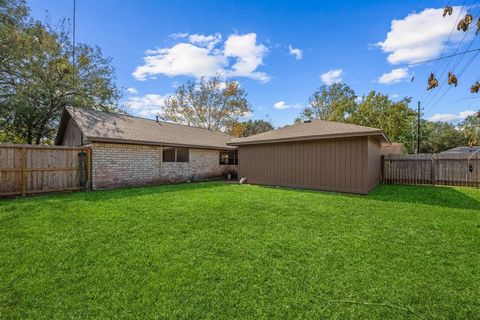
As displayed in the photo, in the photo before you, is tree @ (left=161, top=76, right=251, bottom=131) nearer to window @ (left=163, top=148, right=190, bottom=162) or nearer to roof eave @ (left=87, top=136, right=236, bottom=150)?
roof eave @ (left=87, top=136, right=236, bottom=150)

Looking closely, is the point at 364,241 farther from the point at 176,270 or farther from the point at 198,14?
the point at 198,14

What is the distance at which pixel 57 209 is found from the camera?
18.7 feet

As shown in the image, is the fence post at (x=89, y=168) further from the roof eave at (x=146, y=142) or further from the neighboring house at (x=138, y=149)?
the roof eave at (x=146, y=142)

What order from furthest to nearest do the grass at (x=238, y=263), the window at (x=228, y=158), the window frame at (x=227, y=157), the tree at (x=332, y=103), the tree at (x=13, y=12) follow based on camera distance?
the tree at (x=332, y=103) → the window at (x=228, y=158) → the window frame at (x=227, y=157) → the tree at (x=13, y=12) → the grass at (x=238, y=263)

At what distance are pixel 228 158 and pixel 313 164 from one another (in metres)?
7.08

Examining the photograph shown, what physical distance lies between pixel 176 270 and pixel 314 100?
28035 millimetres

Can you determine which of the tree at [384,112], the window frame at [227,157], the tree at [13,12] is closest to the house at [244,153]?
the window frame at [227,157]

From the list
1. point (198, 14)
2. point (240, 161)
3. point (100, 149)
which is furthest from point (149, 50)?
point (240, 161)

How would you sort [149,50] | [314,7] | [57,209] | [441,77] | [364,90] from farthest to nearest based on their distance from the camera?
[364,90], [149,50], [314,7], [57,209], [441,77]

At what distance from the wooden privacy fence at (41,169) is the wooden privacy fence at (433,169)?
13079 millimetres

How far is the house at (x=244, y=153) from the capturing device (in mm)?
8508

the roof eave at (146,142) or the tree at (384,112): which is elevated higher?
the tree at (384,112)

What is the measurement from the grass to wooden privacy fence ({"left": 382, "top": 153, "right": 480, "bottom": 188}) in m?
5.52

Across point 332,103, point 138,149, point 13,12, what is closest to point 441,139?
point 332,103
